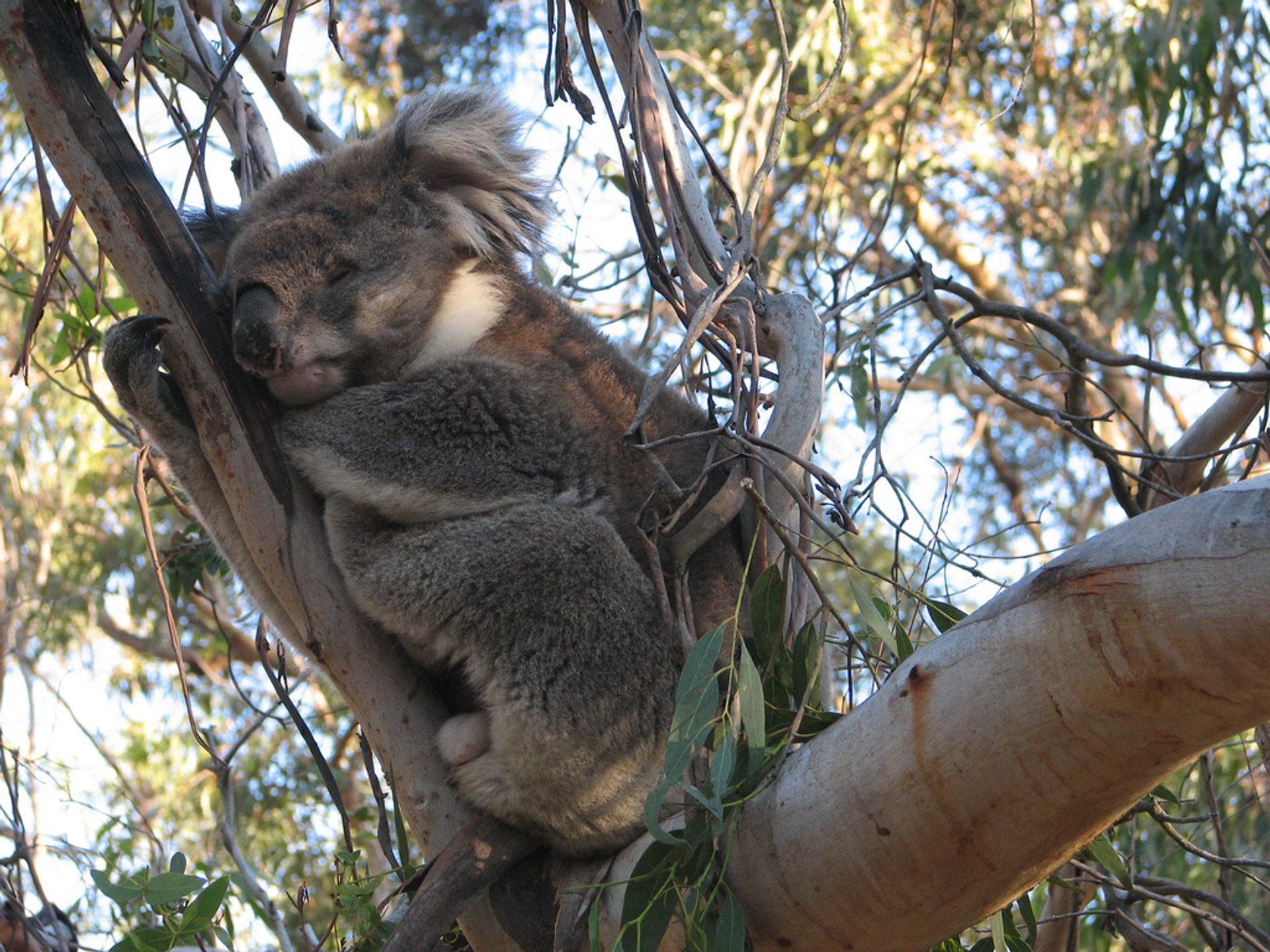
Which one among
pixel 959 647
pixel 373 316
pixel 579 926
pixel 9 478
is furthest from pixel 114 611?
pixel 959 647

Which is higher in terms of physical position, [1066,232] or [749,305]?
[1066,232]

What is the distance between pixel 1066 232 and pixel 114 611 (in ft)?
24.7

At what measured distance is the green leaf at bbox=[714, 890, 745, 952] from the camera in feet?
5.44

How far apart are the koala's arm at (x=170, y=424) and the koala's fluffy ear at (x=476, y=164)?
0.83 m

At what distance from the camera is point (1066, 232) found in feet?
30.3

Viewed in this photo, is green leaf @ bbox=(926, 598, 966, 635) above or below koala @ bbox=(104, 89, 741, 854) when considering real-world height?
below

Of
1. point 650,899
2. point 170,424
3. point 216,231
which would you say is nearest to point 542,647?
point 650,899

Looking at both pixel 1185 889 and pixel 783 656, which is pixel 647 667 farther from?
pixel 1185 889

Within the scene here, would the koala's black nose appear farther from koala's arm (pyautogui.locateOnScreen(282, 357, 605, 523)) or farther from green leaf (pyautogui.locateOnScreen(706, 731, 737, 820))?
green leaf (pyautogui.locateOnScreen(706, 731, 737, 820))

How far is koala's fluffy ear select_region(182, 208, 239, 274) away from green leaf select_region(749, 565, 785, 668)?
1.39m

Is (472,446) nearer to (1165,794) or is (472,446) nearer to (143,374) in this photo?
(143,374)

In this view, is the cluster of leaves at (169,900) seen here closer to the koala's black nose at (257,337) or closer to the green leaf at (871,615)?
the koala's black nose at (257,337)

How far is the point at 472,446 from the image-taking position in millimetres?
2334

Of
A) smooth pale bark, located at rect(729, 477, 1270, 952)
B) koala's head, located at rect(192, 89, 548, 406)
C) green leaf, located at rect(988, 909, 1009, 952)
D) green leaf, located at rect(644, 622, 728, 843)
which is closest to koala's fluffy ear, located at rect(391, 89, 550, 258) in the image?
koala's head, located at rect(192, 89, 548, 406)
